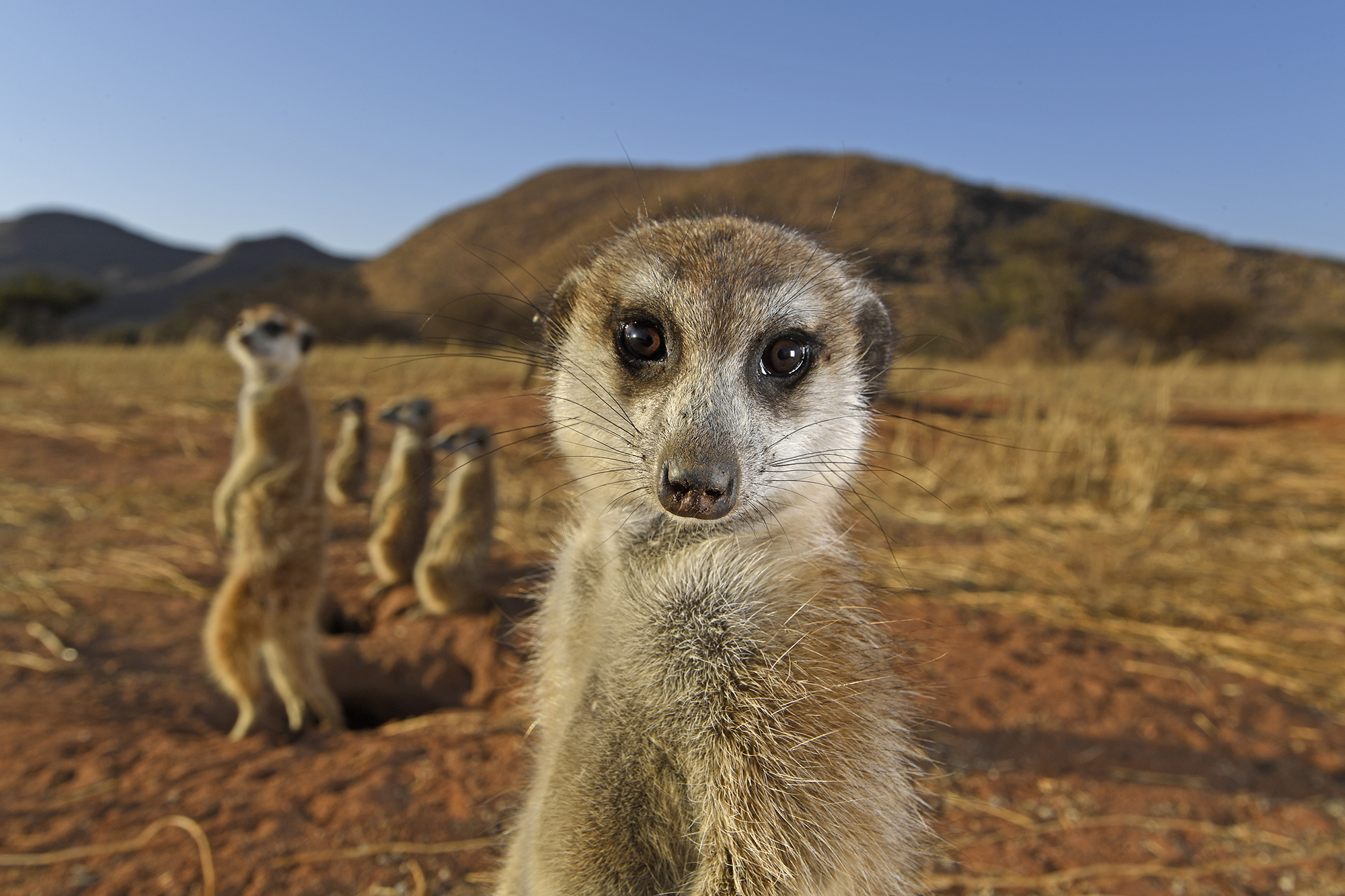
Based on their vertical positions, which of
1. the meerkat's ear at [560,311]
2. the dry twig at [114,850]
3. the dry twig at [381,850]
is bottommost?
the dry twig at [114,850]

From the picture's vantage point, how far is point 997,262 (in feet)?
107

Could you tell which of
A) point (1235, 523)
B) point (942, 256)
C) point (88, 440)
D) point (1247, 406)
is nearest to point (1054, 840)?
point (1235, 523)

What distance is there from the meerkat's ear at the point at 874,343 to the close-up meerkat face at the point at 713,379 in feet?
0.11

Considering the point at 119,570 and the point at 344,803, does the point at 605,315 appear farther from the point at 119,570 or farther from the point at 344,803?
the point at 119,570

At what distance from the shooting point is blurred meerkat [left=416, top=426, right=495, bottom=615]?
13.2ft

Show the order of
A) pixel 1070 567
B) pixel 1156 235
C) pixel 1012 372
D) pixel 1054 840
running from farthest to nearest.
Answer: pixel 1156 235 < pixel 1012 372 < pixel 1070 567 < pixel 1054 840

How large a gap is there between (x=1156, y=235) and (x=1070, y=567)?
42.8 m

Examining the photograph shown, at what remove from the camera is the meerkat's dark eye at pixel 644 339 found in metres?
1.45

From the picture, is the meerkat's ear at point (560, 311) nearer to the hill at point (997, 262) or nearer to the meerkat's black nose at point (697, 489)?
the meerkat's black nose at point (697, 489)

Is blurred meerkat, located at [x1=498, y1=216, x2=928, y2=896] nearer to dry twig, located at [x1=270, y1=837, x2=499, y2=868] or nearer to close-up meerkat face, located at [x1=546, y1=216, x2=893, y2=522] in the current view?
close-up meerkat face, located at [x1=546, y1=216, x2=893, y2=522]

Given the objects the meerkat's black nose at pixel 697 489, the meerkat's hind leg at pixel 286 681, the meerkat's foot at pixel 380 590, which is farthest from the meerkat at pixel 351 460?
the meerkat's black nose at pixel 697 489

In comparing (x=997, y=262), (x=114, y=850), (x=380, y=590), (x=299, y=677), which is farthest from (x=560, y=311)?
(x=997, y=262)

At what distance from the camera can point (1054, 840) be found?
7.42 feet

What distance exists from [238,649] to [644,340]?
106 inches
